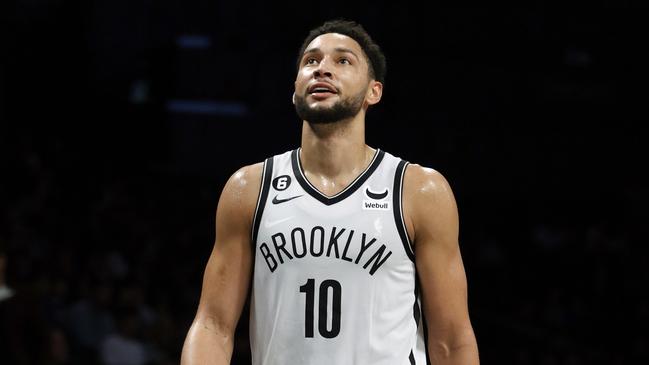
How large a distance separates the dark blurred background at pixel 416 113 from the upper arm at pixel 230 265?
321 inches

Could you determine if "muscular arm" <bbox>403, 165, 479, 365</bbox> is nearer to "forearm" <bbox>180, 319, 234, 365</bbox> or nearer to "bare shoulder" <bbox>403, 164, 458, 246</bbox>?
"bare shoulder" <bbox>403, 164, 458, 246</bbox>

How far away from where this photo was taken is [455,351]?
11.6 ft

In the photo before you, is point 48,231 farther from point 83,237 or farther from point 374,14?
point 374,14

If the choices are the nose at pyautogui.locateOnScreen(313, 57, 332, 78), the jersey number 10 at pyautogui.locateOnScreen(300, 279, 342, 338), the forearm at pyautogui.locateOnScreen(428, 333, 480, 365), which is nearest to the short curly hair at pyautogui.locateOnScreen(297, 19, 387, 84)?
the nose at pyautogui.locateOnScreen(313, 57, 332, 78)

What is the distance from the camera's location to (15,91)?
551 inches

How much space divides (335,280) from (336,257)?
8 cm

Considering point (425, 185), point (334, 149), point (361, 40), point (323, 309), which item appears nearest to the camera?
point (323, 309)

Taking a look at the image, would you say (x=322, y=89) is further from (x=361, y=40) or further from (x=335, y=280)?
(x=335, y=280)

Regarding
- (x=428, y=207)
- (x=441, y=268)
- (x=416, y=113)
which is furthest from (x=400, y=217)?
(x=416, y=113)

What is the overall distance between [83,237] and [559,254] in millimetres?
6159

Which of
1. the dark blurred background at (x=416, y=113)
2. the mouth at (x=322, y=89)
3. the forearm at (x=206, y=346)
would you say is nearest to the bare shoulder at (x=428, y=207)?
the mouth at (x=322, y=89)

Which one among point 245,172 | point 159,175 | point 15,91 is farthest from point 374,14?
point 245,172

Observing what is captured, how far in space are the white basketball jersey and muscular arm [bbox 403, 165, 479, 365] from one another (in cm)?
5

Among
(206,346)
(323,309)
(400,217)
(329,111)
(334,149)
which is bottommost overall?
(206,346)
